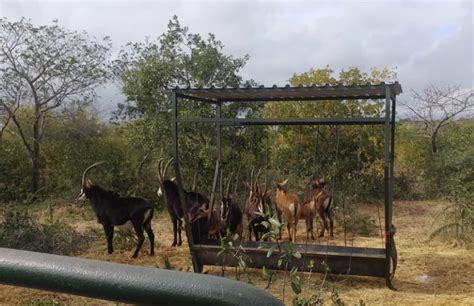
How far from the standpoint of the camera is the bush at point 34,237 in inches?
332

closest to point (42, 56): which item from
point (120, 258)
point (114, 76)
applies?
point (114, 76)

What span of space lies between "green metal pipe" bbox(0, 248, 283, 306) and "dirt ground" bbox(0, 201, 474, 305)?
365cm

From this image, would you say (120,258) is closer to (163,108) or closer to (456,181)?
(163,108)


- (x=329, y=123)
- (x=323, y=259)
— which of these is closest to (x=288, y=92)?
(x=329, y=123)

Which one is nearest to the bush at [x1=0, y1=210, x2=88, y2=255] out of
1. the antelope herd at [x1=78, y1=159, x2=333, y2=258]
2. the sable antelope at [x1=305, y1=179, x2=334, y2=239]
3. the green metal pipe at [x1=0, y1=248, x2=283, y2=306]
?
the antelope herd at [x1=78, y1=159, x2=333, y2=258]

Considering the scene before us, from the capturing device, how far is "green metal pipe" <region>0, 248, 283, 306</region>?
0.81 meters

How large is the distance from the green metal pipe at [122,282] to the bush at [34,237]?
7.97m

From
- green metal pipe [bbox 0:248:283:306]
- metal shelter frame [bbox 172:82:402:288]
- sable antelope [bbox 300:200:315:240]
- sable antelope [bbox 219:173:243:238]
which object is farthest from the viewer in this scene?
sable antelope [bbox 300:200:315:240]

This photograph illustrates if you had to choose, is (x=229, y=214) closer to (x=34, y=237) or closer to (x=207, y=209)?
(x=207, y=209)

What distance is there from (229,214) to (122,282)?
6876 mm

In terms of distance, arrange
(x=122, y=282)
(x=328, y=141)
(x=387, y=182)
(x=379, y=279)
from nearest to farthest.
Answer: (x=122, y=282) < (x=387, y=182) < (x=379, y=279) < (x=328, y=141)

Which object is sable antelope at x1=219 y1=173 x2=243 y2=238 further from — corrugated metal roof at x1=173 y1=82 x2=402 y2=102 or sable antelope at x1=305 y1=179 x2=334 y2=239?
sable antelope at x1=305 y1=179 x2=334 y2=239

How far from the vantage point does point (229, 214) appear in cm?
768

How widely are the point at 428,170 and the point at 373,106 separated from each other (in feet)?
9.45
